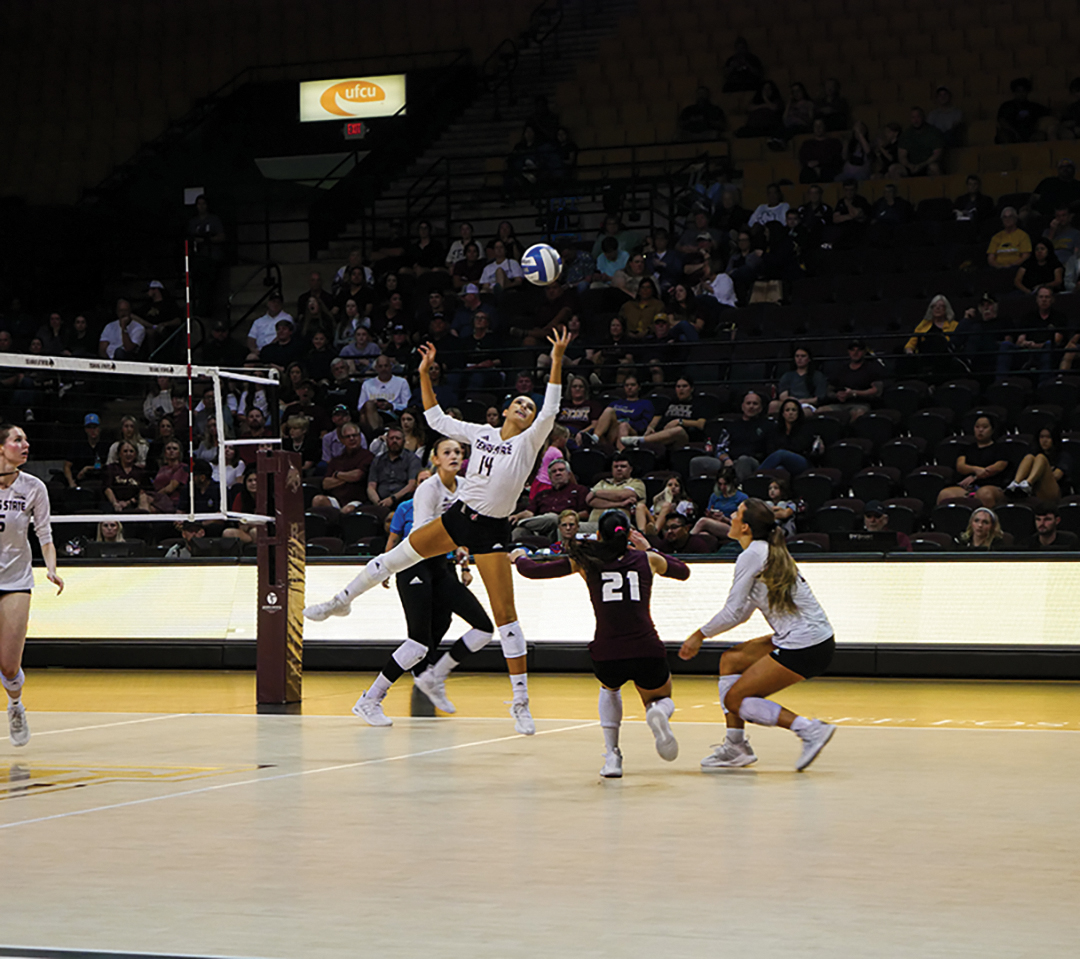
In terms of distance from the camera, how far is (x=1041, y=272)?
1814 centimetres

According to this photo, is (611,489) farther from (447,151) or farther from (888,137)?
(447,151)

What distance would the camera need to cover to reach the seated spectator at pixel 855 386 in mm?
17469

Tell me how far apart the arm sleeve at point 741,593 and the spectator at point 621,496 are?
6631 mm

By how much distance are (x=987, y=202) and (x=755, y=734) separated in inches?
450

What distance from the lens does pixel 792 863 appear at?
20.0 feet

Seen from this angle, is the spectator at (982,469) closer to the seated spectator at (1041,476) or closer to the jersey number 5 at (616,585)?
the seated spectator at (1041,476)

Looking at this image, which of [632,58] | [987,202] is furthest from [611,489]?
[632,58]

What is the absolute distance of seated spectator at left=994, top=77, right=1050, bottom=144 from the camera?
847 inches

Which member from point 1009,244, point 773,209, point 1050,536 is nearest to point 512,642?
point 1050,536

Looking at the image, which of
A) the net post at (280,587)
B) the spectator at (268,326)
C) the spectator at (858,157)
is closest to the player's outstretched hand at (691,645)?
the net post at (280,587)

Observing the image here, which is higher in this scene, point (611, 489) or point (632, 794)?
point (611, 489)

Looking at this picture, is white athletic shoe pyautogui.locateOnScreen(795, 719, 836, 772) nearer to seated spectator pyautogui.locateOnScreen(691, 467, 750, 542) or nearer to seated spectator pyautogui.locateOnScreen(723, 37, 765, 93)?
seated spectator pyautogui.locateOnScreen(691, 467, 750, 542)

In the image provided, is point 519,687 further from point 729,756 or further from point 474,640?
point 729,756

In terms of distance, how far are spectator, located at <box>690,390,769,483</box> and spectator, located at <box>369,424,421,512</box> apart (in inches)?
128
